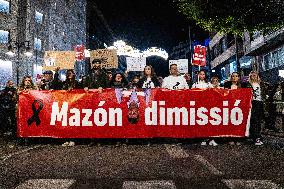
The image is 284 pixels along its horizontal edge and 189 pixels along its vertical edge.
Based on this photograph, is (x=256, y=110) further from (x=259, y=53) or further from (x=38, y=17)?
(x=38, y=17)

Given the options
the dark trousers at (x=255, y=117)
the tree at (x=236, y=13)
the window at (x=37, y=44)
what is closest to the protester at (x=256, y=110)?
the dark trousers at (x=255, y=117)

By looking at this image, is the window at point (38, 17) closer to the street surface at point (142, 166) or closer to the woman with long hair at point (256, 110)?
the street surface at point (142, 166)

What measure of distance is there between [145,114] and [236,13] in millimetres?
8491

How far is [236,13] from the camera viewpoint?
16062mm

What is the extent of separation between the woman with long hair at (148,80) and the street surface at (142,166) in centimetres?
161

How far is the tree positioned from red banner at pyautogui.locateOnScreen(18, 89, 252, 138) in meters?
7.00

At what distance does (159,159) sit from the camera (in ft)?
23.0

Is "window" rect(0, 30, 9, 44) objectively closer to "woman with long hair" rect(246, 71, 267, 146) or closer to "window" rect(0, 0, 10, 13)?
"window" rect(0, 0, 10, 13)

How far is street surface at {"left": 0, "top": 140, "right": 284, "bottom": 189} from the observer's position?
4.96m

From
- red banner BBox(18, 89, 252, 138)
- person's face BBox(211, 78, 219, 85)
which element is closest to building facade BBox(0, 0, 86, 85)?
person's face BBox(211, 78, 219, 85)

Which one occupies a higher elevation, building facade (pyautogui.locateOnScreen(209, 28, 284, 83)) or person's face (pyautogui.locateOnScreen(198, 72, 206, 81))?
building facade (pyautogui.locateOnScreen(209, 28, 284, 83))

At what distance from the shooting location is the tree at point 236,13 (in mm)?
15219

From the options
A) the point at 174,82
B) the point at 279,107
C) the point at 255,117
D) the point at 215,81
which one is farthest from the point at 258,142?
the point at 279,107

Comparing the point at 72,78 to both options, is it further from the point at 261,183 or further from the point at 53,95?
the point at 261,183
